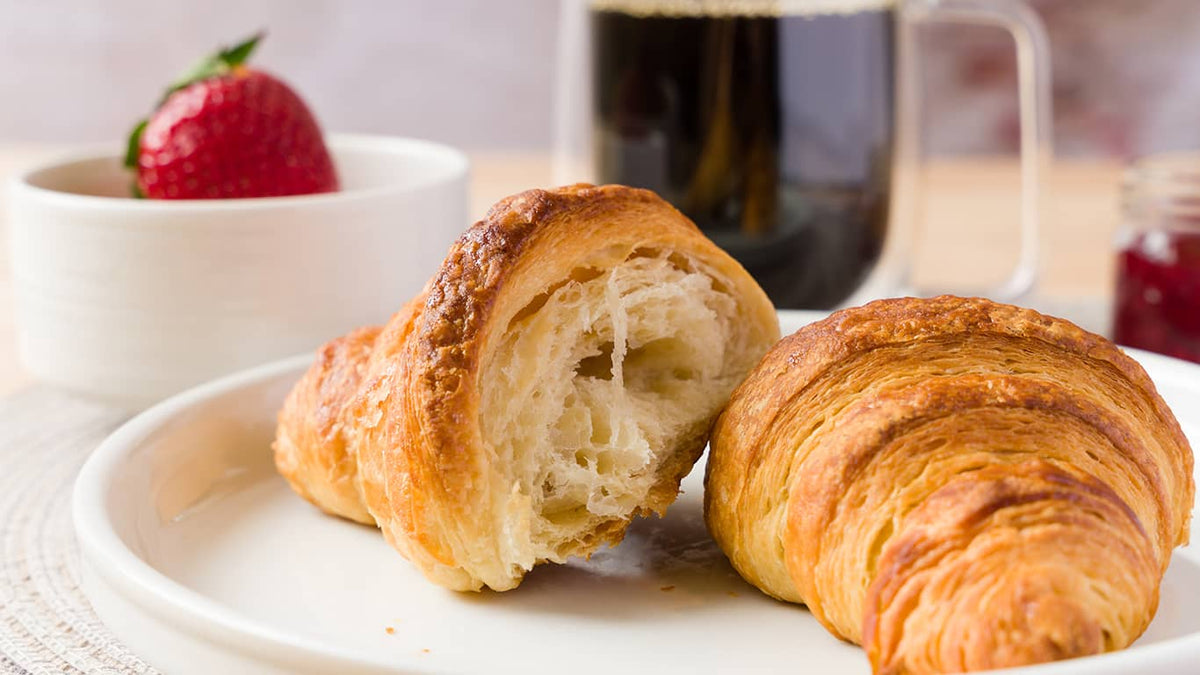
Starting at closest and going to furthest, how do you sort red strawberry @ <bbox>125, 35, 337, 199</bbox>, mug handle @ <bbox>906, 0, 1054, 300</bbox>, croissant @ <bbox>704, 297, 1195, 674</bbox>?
croissant @ <bbox>704, 297, 1195, 674</bbox> → red strawberry @ <bbox>125, 35, 337, 199</bbox> → mug handle @ <bbox>906, 0, 1054, 300</bbox>

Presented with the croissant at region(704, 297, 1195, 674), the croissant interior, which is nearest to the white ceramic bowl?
the croissant interior

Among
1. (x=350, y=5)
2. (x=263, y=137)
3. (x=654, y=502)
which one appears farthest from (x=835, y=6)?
(x=350, y=5)

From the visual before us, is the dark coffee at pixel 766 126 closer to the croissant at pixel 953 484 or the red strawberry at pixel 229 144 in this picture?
the red strawberry at pixel 229 144

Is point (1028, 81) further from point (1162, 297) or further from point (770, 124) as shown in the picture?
point (770, 124)

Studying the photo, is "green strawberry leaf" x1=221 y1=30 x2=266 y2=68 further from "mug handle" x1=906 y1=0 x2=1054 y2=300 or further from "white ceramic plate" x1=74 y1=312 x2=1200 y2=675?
"mug handle" x1=906 y1=0 x2=1054 y2=300

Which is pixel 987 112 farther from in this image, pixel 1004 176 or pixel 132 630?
pixel 132 630

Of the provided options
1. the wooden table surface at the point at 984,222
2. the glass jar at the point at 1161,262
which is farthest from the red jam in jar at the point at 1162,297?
the wooden table surface at the point at 984,222

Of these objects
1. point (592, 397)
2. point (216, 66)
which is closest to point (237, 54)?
point (216, 66)
